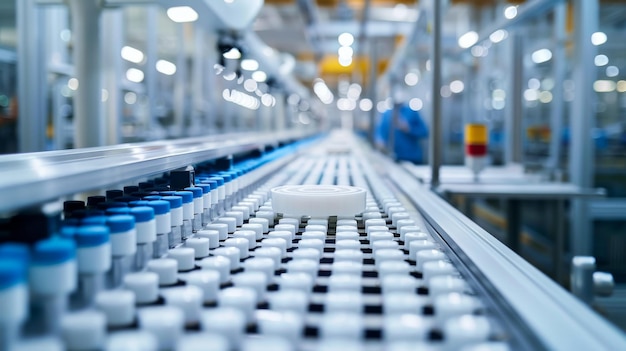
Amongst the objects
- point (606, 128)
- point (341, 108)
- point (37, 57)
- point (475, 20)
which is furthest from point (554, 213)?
point (341, 108)

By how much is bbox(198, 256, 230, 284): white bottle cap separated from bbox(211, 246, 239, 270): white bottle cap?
0.02 m

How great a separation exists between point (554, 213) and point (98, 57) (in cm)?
259

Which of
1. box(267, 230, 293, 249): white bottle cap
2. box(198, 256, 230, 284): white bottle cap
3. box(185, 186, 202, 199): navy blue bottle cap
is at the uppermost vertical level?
box(185, 186, 202, 199): navy blue bottle cap

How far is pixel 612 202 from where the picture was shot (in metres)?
3.70

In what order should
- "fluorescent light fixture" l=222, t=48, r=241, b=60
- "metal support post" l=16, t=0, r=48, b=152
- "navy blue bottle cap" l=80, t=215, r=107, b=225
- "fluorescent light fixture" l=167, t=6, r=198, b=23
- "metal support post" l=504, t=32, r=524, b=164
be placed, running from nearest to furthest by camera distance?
"navy blue bottle cap" l=80, t=215, r=107, b=225 < "fluorescent light fixture" l=167, t=6, r=198, b=23 < "fluorescent light fixture" l=222, t=48, r=241, b=60 < "metal support post" l=16, t=0, r=48, b=152 < "metal support post" l=504, t=32, r=524, b=164

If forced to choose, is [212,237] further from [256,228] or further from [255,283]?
[255,283]

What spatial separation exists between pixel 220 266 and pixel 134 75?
6175 mm

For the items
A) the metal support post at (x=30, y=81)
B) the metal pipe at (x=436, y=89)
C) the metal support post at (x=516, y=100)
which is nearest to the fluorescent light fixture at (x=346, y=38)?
the metal support post at (x=516, y=100)

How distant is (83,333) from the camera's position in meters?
0.47

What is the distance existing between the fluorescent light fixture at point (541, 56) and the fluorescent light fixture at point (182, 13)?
7.03 meters

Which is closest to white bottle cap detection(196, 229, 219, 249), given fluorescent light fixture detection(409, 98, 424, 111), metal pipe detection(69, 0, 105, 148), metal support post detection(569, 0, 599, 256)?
metal pipe detection(69, 0, 105, 148)

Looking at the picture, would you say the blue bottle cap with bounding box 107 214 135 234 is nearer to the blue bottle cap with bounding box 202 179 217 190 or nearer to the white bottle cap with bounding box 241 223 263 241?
the white bottle cap with bounding box 241 223 263 241

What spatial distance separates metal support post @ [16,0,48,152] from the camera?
112 inches

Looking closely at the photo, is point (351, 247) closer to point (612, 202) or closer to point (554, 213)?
point (554, 213)
